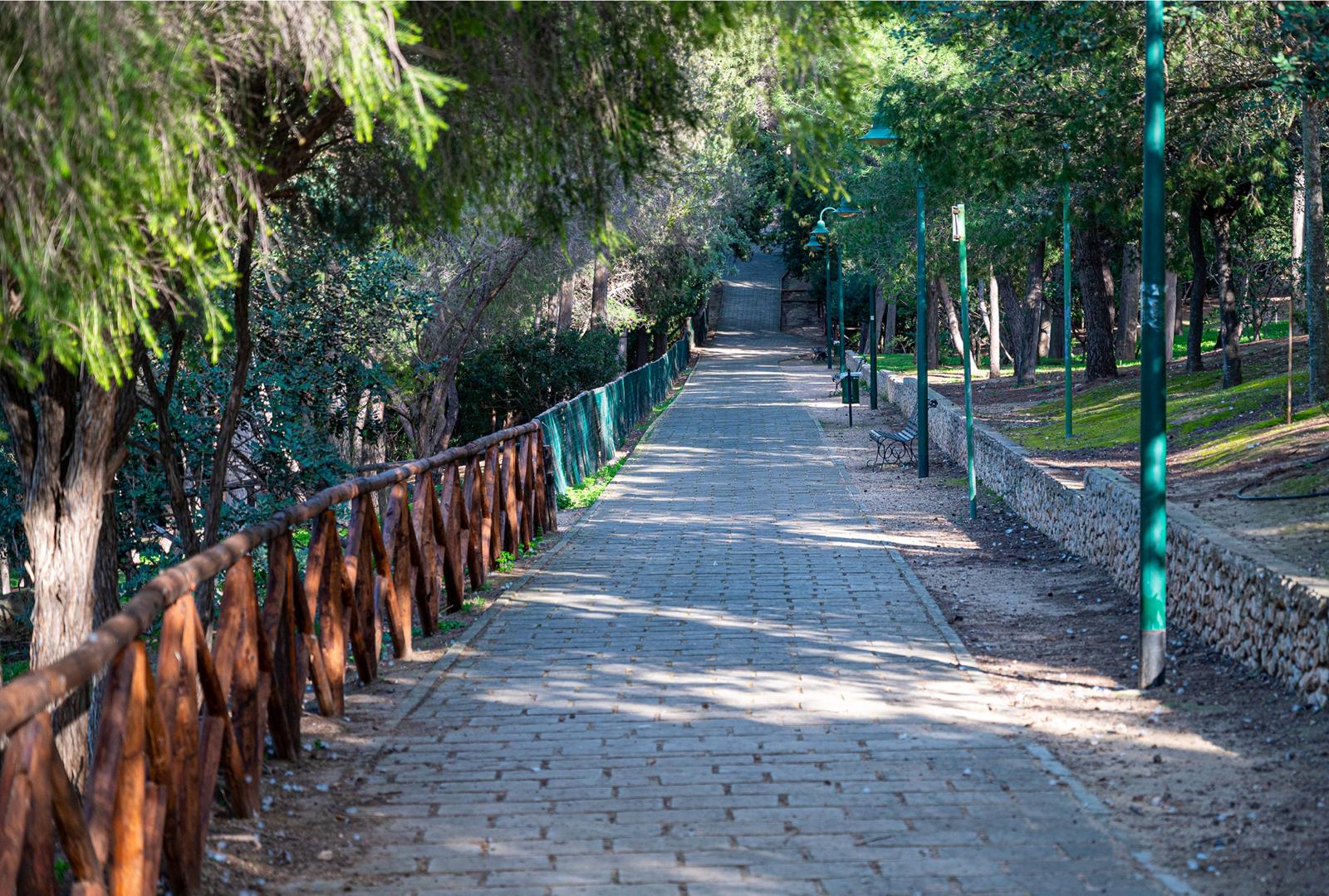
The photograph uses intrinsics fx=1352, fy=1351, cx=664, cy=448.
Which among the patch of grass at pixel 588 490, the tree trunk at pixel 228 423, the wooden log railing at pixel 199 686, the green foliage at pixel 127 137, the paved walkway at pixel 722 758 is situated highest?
the green foliage at pixel 127 137

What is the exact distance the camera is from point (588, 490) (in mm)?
18453

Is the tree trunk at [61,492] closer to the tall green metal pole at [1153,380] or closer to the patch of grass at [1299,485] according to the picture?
the tall green metal pole at [1153,380]

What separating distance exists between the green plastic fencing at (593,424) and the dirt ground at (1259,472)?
19.6ft

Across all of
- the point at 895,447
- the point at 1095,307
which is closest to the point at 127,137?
the point at 895,447

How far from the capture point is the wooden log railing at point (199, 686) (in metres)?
3.53

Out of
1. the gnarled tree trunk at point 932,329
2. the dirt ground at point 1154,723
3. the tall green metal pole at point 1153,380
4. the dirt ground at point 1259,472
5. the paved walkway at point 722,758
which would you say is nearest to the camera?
the paved walkway at point 722,758

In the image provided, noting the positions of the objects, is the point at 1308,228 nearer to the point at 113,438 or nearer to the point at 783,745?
the point at 783,745

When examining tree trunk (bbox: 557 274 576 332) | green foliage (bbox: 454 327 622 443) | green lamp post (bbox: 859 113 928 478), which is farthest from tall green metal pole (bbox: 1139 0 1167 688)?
tree trunk (bbox: 557 274 576 332)

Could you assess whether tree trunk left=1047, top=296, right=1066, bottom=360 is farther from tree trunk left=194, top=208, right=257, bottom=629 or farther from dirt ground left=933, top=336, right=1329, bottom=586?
tree trunk left=194, top=208, right=257, bottom=629

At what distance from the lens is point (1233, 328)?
59.4 ft

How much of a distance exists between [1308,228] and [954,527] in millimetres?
4877

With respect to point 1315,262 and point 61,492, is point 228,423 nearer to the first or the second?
point 61,492

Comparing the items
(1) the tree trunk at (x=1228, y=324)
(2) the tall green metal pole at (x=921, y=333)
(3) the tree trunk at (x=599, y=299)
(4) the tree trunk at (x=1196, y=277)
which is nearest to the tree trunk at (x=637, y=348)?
(3) the tree trunk at (x=599, y=299)

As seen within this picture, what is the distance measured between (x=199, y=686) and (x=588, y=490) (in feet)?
39.9
